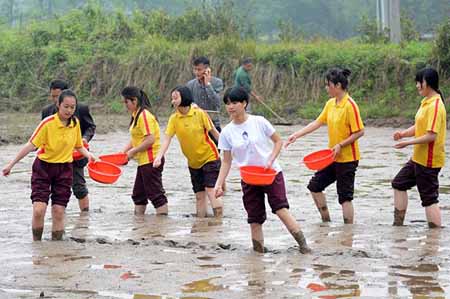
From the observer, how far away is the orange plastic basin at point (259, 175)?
919cm

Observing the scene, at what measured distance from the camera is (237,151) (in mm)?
9312

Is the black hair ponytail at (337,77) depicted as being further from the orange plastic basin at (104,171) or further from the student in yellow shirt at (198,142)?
the orange plastic basin at (104,171)

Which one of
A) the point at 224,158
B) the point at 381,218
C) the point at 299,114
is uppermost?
the point at 224,158

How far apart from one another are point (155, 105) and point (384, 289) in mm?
23209

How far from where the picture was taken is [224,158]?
9.50 m

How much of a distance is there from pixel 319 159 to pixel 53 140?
2679 mm

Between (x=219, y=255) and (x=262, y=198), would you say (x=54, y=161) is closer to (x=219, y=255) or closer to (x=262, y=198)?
(x=219, y=255)

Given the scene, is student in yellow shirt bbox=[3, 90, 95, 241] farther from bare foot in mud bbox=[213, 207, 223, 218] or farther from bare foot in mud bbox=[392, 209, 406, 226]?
bare foot in mud bbox=[392, 209, 406, 226]

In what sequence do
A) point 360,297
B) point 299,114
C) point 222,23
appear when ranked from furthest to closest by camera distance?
point 222,23 → point 299,114 → point 360,297

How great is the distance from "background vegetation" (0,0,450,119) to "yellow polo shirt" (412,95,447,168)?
15747 mm

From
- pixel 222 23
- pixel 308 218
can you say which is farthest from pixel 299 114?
pixel 308 218

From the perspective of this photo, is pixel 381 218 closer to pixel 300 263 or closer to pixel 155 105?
pixel 300 263

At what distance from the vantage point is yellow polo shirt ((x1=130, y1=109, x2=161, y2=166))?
11789 mm

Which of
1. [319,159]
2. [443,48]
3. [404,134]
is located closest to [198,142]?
[319,159]
